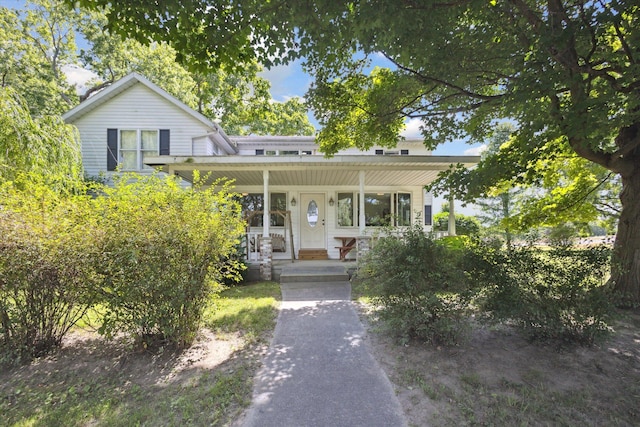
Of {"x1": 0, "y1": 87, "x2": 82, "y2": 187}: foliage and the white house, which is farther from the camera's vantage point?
the white house

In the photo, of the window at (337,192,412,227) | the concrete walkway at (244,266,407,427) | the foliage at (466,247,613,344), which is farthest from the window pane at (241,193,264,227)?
the foliage at (466,247,613,344)

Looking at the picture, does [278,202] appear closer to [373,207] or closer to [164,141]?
[373,207]

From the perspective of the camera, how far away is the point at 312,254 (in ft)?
34.6

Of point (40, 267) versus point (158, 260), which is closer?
point (40, 267)

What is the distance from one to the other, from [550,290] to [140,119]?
515 inches

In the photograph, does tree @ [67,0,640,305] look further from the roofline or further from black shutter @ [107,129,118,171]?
black shutter @ [107,129,118,171]

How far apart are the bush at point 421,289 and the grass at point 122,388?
1.84 m

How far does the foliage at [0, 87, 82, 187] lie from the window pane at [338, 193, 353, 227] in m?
7.71

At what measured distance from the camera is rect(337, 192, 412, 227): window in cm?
1109

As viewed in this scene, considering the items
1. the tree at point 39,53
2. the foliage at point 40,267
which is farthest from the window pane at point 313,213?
the tree at point 39,53

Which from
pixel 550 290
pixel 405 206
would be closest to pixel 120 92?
pixel 405 206

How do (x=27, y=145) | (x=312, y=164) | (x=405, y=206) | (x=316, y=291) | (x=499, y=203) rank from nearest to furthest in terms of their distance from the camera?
(x=27, y=145)
(x=316, y=291)
(x=312, y=164)
(x=405, y=206)
(x=499, y=203)

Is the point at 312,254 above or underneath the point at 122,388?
above

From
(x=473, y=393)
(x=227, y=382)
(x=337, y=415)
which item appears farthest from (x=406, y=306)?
(x=227, y=382)
